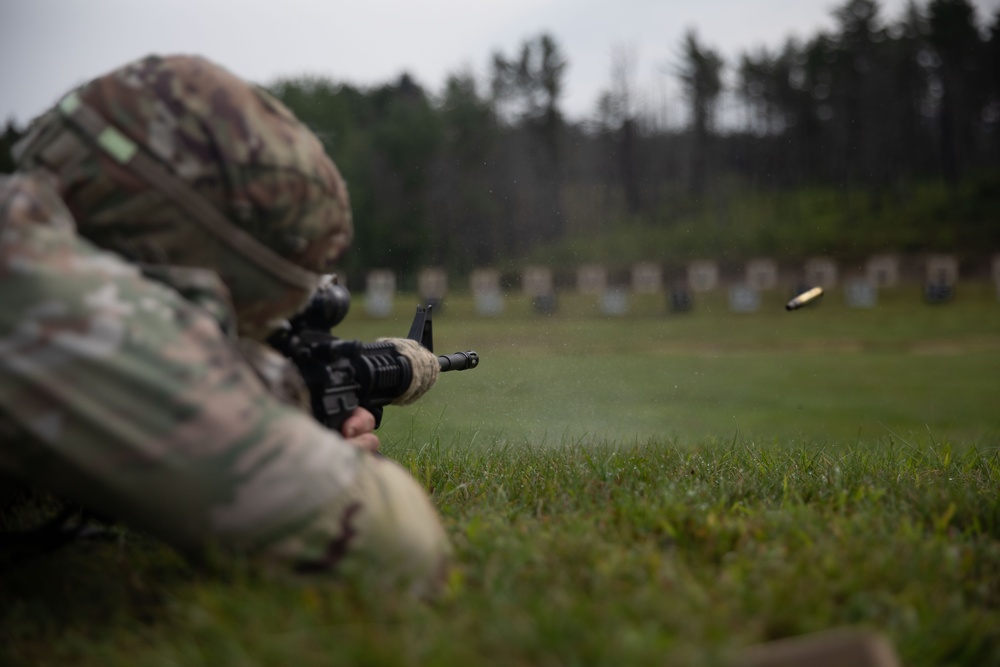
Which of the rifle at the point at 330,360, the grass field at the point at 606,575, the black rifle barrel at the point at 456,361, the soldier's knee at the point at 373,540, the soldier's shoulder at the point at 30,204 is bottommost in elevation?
the grass field at the point at 606,575

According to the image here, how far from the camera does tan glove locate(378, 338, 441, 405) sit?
119 inches

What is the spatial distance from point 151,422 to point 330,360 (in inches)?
35.3

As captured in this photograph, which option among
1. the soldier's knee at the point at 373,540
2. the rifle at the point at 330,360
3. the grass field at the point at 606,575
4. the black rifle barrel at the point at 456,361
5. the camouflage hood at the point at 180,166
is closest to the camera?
the grass field at the point at 606,575

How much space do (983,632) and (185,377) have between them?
5.12 feet

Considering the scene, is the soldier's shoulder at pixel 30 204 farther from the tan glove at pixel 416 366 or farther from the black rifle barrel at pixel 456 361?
the black rifle barrel at pixel 456 361

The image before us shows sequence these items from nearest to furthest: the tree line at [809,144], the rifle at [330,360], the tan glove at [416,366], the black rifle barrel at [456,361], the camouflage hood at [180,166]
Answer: the camouflage hood at [180,166] → the rifle at [330,360] → the tan glove at [416,366] → the black rifle barrel at [456,361] → the tree line at [809,144]

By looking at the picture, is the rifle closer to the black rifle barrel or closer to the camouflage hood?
the camouflage hood

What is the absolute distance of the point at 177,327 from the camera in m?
1.72

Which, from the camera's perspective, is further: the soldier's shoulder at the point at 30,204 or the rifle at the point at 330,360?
the rifle at the point at 330,360

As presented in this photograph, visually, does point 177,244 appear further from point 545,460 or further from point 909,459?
point 909,459

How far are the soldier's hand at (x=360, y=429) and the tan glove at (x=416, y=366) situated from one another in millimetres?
358

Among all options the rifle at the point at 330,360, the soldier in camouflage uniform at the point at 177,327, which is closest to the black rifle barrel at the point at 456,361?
the rifle at the point at 330,360

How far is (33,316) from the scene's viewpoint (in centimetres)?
164

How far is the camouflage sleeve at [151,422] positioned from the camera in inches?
64.2
